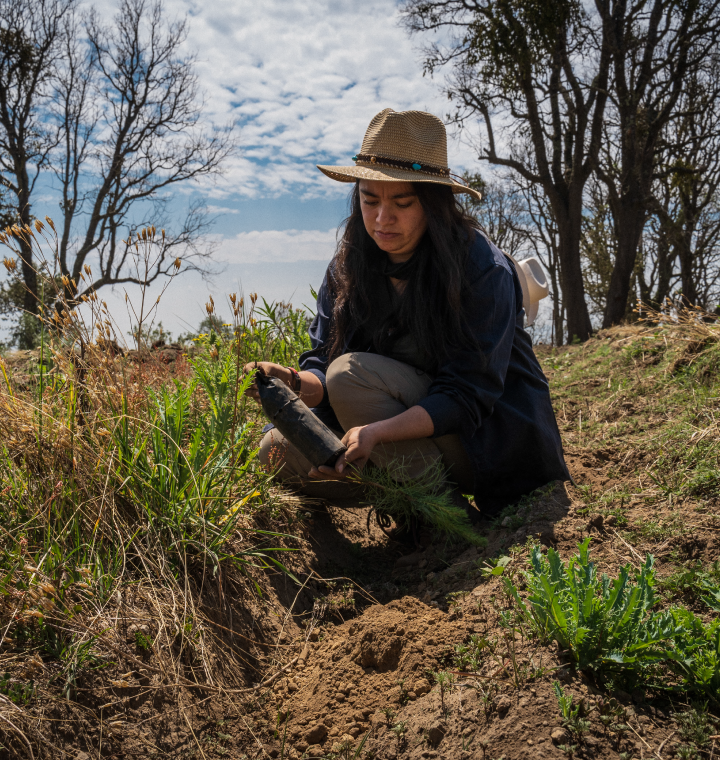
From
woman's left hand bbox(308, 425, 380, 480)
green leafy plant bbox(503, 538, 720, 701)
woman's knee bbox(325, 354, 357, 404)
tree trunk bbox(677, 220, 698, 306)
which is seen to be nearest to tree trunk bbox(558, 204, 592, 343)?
tree trunk bbox(677, 220, 698, 306)

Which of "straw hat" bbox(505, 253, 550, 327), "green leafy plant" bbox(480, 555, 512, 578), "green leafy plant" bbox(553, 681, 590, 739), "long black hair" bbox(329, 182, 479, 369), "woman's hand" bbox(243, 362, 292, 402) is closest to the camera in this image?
"green leafy plant" bbox(553, 681, 590, 739)

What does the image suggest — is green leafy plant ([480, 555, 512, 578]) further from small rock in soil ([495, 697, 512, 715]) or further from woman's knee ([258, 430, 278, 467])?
woman's knee ([258, 430, 278, 467])

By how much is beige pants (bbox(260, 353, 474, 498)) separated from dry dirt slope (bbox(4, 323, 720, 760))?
22 cm

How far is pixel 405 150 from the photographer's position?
95.3 inches

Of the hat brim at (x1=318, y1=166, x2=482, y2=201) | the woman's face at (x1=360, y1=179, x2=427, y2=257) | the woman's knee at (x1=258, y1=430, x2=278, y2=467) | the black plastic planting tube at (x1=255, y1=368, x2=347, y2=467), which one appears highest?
the hat brim at (x1=318, y1=166, x2=482, y2=201)

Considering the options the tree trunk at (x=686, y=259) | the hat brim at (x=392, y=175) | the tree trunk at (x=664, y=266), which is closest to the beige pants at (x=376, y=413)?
the hat brim at (x=392, y=175)

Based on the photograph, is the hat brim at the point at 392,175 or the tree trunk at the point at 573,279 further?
the tree trunk at the point at 573,279

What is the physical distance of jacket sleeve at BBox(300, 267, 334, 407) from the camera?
2.89 meters

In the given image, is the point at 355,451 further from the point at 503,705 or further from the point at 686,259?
the point at 686,259

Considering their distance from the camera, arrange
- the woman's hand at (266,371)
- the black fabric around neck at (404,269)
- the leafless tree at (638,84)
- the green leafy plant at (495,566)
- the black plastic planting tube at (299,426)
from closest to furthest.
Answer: the green leafy plant at (495,566) < the black plastic planting tube at (299,426) < the woman's hand at (266,371) < the black fabric around neck at (404,269) < the leafless tree at (638,84)

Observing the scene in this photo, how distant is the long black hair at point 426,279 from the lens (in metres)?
2.44

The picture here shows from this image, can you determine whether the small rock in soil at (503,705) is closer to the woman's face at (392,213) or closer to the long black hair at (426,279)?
the long black hair at (426,279)

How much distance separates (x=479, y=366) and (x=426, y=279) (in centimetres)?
46

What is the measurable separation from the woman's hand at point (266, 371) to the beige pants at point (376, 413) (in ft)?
0.62
